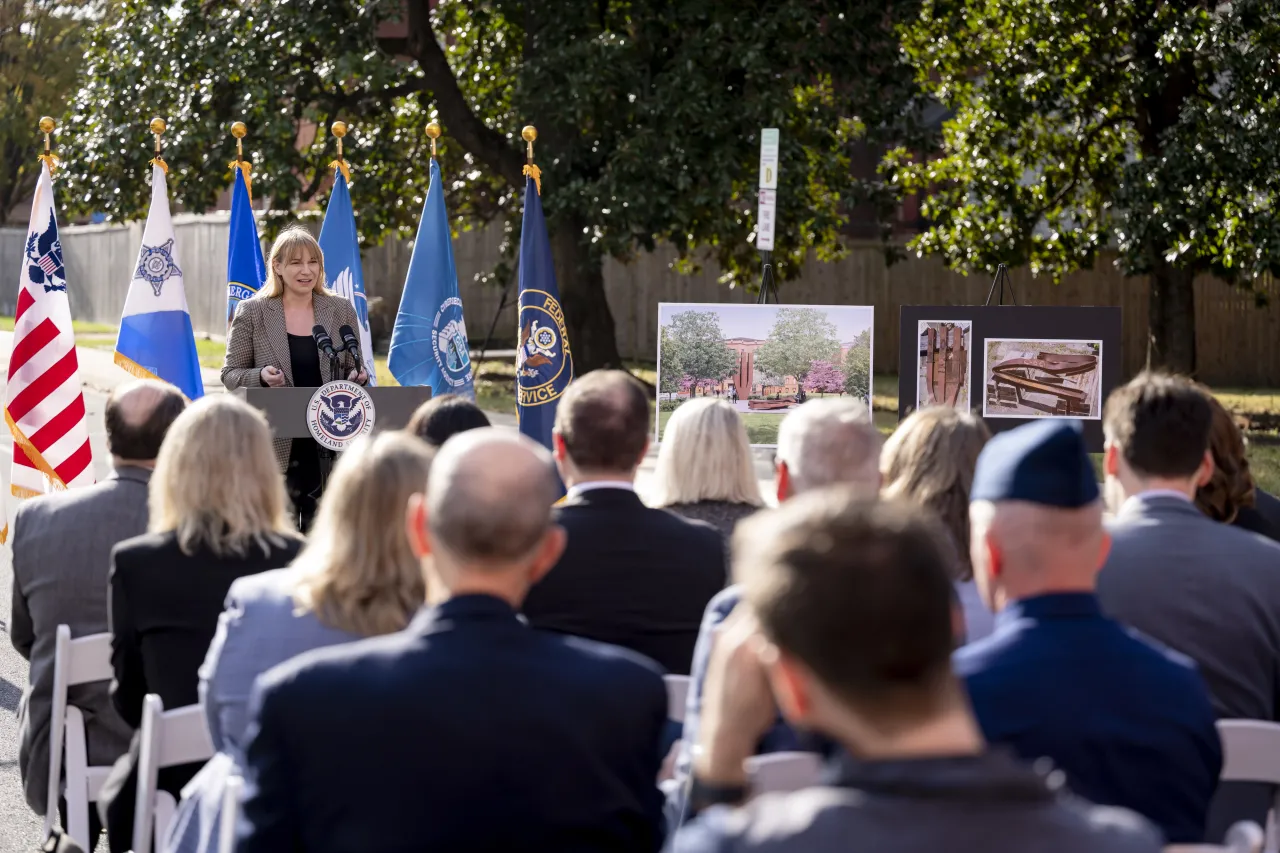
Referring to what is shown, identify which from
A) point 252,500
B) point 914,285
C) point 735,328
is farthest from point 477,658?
point 914,285

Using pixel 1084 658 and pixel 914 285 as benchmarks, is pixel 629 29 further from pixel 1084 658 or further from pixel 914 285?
pixel 1084 658

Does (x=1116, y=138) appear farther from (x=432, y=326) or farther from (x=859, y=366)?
(x=432, y=326)

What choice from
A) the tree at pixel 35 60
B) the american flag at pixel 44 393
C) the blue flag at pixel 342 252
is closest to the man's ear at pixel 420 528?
the american flag at pixel 44 393

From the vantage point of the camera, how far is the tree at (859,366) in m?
9.36

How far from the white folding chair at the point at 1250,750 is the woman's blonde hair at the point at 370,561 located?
5.43 ft

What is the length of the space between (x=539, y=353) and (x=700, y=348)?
1.06 meters

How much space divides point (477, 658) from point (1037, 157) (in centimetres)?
1785

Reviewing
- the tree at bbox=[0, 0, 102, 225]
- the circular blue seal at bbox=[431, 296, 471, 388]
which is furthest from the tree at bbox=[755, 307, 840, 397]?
the tree at bbox=[0, 0, 102, 225]

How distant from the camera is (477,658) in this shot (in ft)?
7.80

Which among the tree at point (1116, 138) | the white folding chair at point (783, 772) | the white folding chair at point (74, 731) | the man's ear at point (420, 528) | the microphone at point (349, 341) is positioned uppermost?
the tree at point (1116, 138)

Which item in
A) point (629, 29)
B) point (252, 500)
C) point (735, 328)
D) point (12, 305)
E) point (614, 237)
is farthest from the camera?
point (12, 305)

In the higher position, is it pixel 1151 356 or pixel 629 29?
pixel 629 29

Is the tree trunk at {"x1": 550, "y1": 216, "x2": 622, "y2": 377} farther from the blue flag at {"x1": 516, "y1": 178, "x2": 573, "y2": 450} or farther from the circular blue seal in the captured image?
the blue flag at {"x1": 516, "y1": 178, "x2": 573, "y2": 450}

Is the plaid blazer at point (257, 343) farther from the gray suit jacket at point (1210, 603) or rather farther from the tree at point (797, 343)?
the gray suit jacket at point (1210, 603)
